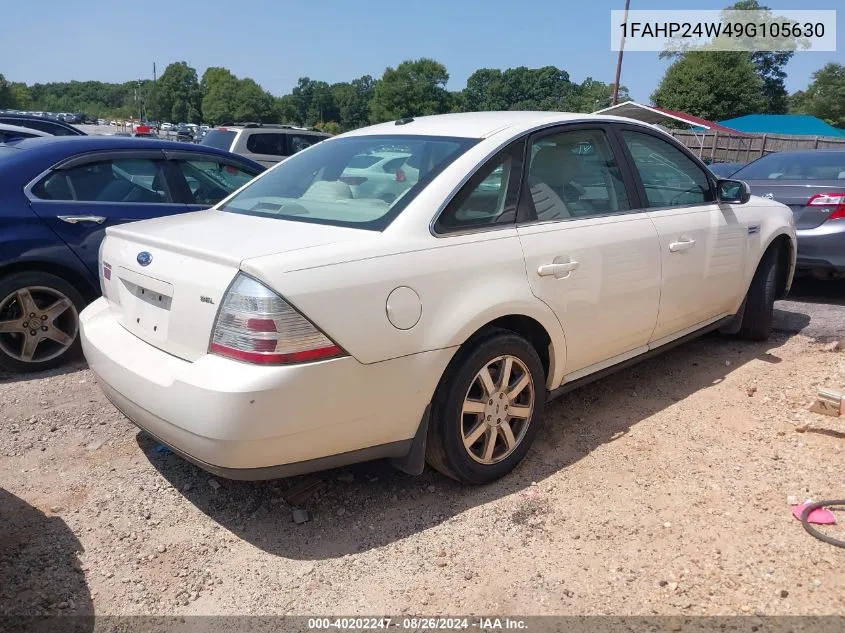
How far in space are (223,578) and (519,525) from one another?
1.21 meters

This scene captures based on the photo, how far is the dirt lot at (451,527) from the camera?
2.55 meters

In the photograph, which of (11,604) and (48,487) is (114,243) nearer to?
(48,487)

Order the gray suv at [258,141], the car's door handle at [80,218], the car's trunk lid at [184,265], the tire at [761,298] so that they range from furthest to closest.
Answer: the gray suv at [258,141], the tire at [761,298], the car's door handle at [80,218], the car's trunk lid at [184,265]

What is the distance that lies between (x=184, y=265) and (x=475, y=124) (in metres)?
1.64

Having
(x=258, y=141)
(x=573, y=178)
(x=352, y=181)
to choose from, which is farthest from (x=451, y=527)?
(x=258, y=141)

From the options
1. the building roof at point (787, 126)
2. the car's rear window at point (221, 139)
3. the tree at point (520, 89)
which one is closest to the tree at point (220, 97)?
the tree at point (520, 89)

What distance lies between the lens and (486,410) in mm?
3141

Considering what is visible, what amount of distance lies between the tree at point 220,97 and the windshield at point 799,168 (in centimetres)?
11598

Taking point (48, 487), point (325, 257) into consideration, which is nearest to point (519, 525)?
point (325, 257)

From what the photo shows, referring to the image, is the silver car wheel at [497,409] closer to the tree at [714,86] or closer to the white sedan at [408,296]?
the white sedan at [408,296]

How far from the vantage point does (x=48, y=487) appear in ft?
10.7

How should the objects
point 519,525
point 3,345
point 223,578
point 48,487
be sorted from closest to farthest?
point 223,578, point 519,525, point 48,487, point 3,345

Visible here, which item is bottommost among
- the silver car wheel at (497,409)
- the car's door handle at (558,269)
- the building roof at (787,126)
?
the silver car wheel at (497,409)

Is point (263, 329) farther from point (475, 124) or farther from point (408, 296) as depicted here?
point (475, 124)
